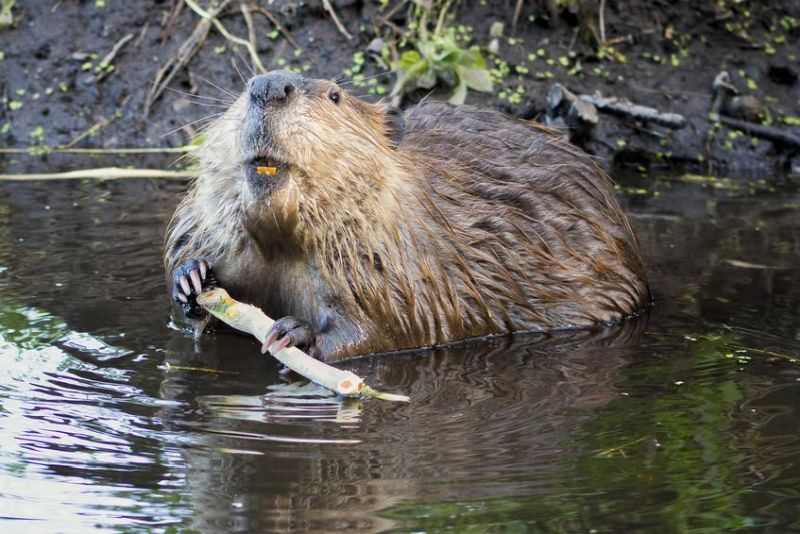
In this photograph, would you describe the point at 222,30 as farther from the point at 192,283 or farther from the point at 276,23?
the point at 192,283

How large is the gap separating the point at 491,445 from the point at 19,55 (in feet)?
18.3

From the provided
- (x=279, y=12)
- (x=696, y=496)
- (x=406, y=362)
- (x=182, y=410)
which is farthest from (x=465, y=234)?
(x=279, y=12)

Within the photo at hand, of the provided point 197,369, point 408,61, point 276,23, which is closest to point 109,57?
point 276,23

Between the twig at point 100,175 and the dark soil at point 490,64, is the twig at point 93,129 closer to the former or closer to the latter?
the dark soil at point 490,64

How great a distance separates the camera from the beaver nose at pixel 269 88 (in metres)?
3.79

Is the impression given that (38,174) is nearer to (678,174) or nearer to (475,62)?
(475,62)

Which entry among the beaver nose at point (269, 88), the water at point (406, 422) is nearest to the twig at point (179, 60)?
the water at point (406, 422)

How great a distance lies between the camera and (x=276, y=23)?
7918 millimetres

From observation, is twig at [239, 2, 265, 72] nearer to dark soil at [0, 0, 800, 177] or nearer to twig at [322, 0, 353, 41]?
dark soil at [0, 0, 800, 177]

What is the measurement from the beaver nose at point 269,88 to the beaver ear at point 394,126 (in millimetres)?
684

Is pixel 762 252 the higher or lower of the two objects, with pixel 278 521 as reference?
lower

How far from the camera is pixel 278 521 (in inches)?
110

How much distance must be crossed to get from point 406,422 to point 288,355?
0.58 metres

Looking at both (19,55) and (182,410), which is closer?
(182,410)
